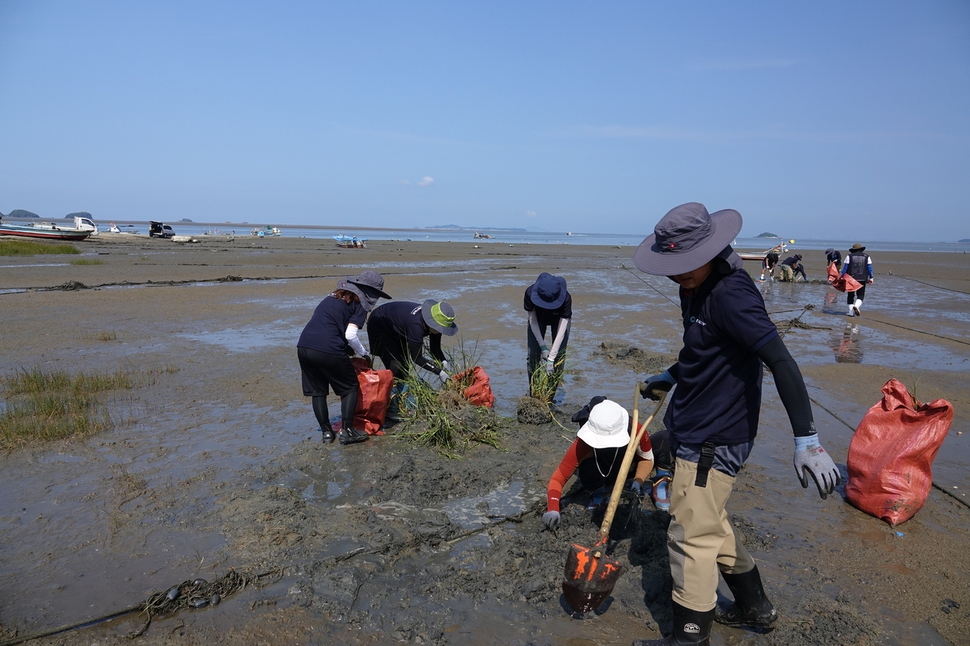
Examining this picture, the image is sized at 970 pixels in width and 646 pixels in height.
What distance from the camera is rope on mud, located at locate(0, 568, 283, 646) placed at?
2918 millimetres

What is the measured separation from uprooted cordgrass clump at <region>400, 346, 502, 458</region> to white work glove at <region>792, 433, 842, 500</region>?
3134mm

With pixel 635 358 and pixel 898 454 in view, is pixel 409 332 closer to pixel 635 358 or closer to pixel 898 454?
pixel 898 454

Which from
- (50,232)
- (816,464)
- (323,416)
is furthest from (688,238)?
(50,232)

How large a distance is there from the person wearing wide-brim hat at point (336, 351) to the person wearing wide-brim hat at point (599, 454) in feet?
7.65

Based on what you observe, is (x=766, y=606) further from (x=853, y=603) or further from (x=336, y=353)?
(x=336, y=353)

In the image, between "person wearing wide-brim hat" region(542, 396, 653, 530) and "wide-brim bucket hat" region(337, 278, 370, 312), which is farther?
"wide-brim bucket hat" region(337, 278, 370, 312)

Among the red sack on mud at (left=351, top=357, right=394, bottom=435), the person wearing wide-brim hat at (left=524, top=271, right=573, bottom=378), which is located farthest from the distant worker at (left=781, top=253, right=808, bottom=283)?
the red sack on mud at (left=351, top=357, right=394, bottom=435)

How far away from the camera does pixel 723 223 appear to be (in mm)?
2734

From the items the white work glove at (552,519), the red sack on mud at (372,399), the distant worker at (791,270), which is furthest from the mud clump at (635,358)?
the distant worker at (791,270)

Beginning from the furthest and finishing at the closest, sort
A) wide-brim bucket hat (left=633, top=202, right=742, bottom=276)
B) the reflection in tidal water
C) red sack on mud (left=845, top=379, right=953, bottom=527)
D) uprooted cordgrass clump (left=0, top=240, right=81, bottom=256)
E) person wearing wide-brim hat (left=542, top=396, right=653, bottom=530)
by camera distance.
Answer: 1. uprooted cordgrass clump (left=0, top=240, right=81, bottom=256)
2. the reflection in tidal water
3. red sack on mud (left=845, top=379, right=953, bottom=527)
4. person wearing wide-brim hat (left=542, top=396, right=653, bottom=530)
5. wide-brim bucket hat (left=633, top=202, right=742, bottom=276)

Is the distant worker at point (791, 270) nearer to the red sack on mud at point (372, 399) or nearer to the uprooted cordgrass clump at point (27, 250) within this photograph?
the red sack on mud at point (372, 399)

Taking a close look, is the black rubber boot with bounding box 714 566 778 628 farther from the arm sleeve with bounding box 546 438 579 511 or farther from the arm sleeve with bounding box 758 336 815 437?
the arm sleeve with bounding box 546 438 579 511

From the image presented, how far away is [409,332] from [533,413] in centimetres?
144

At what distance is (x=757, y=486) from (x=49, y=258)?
27222mm
